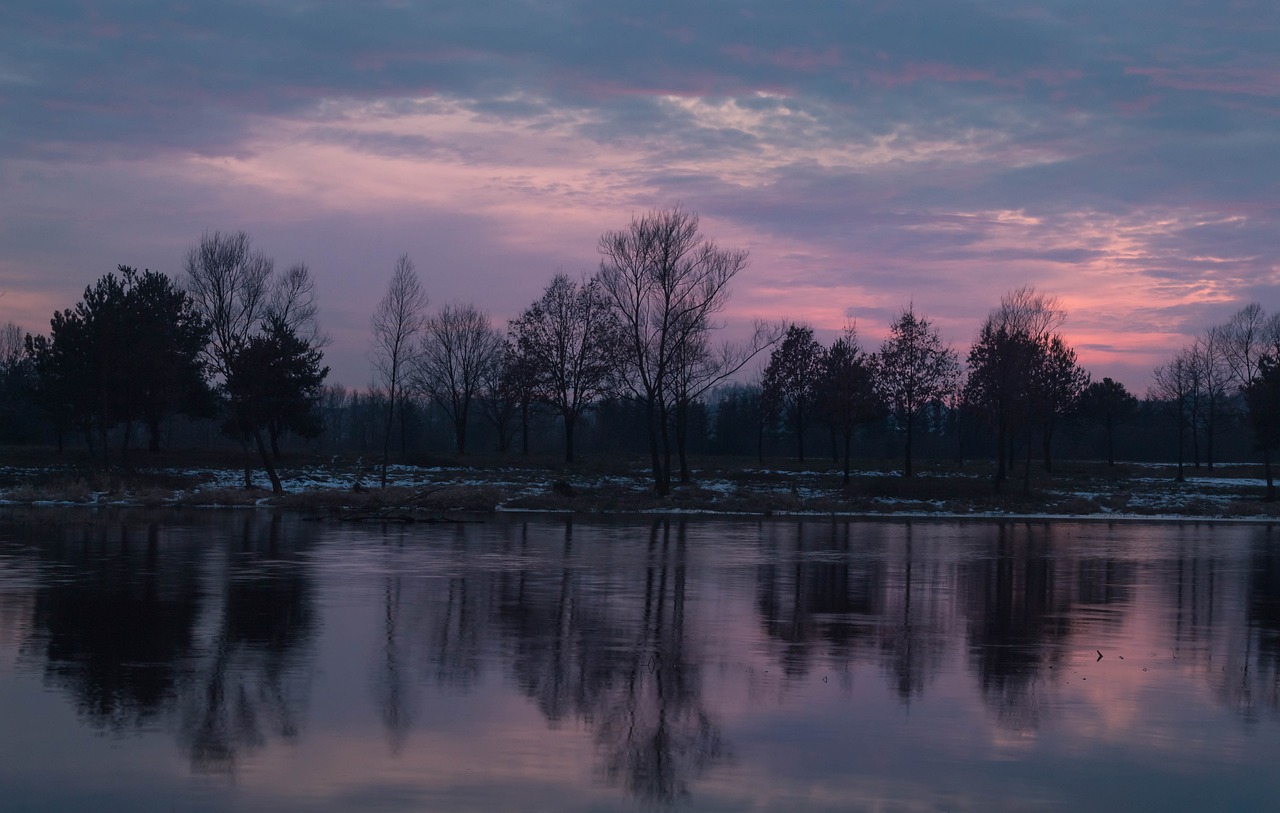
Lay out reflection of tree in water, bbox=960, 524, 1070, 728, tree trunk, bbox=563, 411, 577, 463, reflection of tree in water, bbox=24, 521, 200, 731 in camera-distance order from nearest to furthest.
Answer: reflection of tree in water, bbox=24, 521, 200, 731, reflection of tree in water, bbox=960, 524, 1070, 728, tree trunk, bbox=563, 411, 577, 463

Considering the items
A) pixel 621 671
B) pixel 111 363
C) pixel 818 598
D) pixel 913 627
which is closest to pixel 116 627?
pixel 621 671

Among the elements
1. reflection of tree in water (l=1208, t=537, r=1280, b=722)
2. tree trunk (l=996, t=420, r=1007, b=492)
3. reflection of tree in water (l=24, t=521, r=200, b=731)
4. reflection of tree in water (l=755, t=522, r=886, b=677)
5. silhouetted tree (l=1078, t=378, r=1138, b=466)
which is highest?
silhouetted tree (l=1078, t=378, r=1138, b=466)

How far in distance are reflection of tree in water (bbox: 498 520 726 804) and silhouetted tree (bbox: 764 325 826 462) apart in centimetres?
5777

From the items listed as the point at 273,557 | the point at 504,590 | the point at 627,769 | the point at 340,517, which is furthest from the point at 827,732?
the point at 340,517

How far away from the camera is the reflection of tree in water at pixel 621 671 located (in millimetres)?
8148

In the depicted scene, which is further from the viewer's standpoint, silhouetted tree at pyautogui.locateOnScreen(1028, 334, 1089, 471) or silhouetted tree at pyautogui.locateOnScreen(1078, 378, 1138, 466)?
silhouetted tree at pyautogui.locateOnScreen(1078, 378, 1138, 466)

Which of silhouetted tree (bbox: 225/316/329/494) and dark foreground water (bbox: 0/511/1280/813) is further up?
silhouetted tree (bbox: 225/316/329/494)

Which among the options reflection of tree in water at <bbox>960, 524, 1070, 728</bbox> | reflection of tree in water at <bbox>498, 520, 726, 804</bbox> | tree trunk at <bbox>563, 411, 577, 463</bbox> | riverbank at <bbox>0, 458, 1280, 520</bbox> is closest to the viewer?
reflection of tree in water at <bbox>498, 520, 726, 804</bbox>

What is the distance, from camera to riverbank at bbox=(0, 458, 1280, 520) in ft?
137

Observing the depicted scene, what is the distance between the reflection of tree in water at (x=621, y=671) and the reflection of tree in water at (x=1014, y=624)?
300 centimetres

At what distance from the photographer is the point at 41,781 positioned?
24.1ft

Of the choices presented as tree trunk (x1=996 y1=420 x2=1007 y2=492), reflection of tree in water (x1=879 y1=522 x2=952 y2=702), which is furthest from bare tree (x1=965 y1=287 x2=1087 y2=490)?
reflection of tree in water (x1=879 y1=522 x2=952 y2=702)

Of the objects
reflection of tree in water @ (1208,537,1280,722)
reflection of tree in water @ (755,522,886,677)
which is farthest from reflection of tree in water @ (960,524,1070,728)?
reflection of tree in water @ (1208,537,1280,722)

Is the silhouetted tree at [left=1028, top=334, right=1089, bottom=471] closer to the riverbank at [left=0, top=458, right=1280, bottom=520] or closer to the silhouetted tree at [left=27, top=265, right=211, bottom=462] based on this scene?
the riverbank at [left=0, top=458, right=1280, bottom=520]
